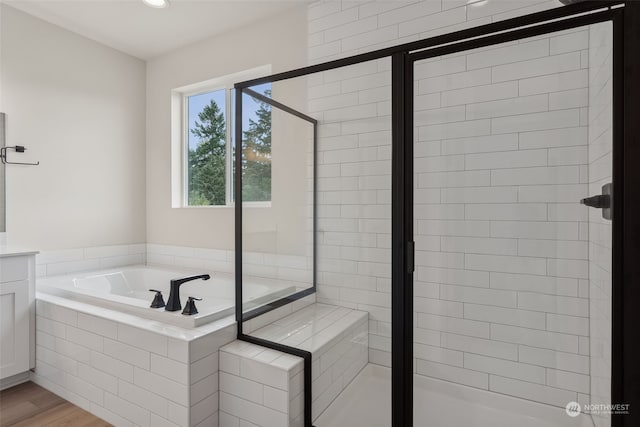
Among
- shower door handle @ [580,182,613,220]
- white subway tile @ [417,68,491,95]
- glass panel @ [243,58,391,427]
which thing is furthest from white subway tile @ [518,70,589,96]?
glass panel @ [243,58,391,427]

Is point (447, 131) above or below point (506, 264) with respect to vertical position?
above

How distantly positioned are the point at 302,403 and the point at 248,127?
5.08 ft

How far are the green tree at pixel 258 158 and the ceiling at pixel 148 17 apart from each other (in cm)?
119

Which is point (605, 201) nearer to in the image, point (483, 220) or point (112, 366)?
point (483, 220)

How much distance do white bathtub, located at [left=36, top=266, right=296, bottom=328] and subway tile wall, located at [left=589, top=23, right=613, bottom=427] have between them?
4.63 feet

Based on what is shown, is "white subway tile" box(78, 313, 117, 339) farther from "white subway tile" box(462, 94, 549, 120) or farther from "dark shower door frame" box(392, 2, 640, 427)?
"dark shower door frame" box(392, 2, 640, 427)

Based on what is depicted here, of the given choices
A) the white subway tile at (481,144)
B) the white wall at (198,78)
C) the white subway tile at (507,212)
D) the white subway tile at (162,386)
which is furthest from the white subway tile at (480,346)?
the white wall at (198,78)

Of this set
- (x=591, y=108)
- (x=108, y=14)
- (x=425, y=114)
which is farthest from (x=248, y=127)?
(x=108, y=14)

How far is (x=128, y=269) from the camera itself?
3.26 metres

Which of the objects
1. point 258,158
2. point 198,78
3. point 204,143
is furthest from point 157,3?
point 258,158

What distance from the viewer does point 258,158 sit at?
82.0 inches

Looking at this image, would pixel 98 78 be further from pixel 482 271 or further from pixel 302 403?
pixel 482 271

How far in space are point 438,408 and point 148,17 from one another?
3.40 meters

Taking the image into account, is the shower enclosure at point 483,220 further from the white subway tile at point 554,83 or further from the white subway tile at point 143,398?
the white subway tile at point 143,398
